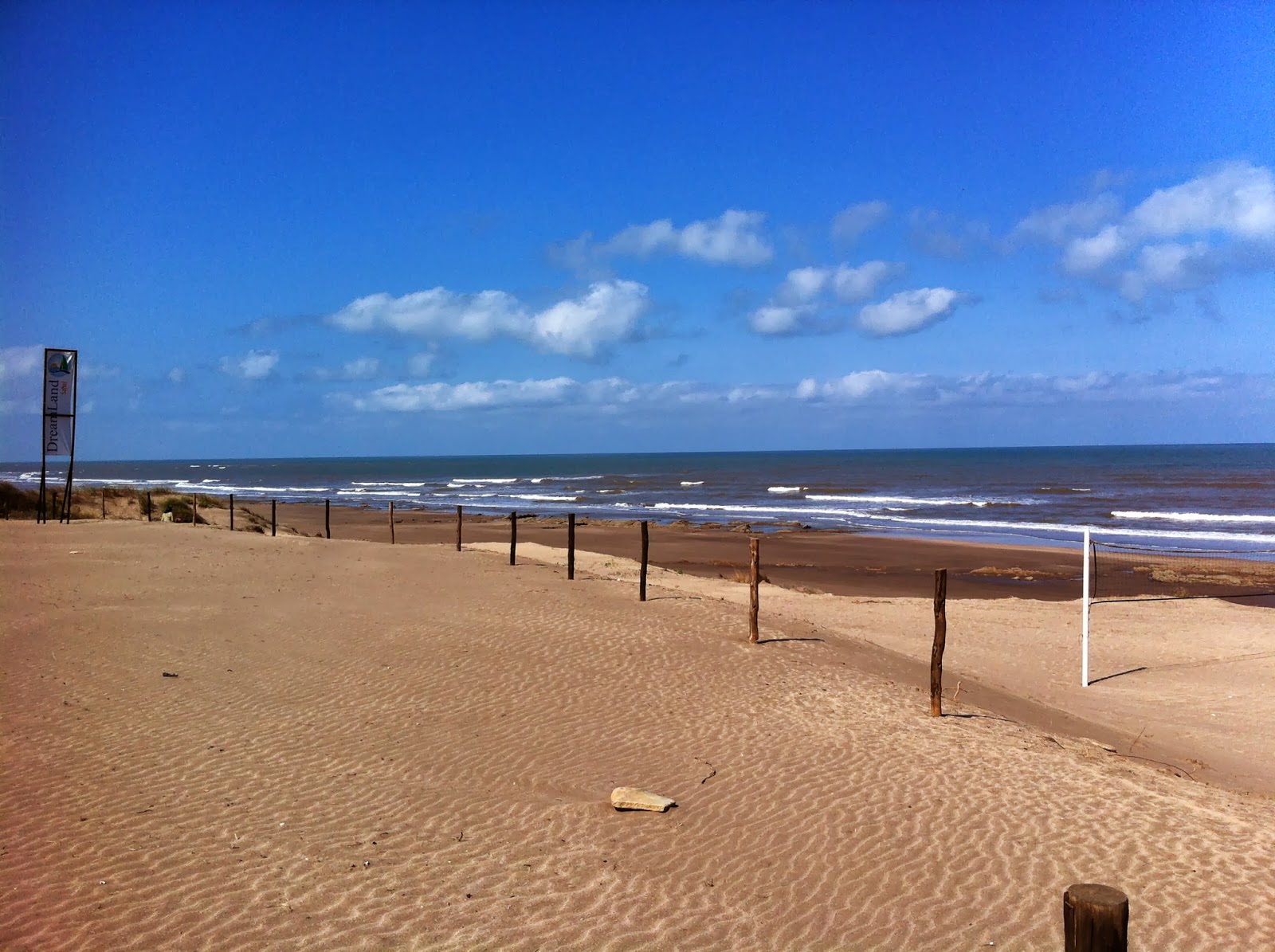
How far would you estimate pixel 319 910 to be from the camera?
5137mm

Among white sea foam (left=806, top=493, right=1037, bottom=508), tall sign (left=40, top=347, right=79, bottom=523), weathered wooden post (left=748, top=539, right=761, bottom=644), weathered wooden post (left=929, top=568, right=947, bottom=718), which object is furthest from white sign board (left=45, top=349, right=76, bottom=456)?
white sea foam (left=806, top=493, right=1037, bottom=508)

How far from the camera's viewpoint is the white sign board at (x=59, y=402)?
88.0 feet

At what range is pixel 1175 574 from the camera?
2536cm

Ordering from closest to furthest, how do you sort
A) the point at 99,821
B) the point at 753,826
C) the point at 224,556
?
the point at 99,821
the point at 753,826
the point at 224,556

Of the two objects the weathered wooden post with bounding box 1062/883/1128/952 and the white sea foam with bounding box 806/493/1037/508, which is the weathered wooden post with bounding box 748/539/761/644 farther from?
the white sea foam with bounding box 806/493/1037/508

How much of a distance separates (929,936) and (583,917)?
211cm

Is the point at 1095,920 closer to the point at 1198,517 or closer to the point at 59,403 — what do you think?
the point at 59,403

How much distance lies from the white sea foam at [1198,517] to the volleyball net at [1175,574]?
1060 cm

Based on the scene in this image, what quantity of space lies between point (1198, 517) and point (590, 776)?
140ft

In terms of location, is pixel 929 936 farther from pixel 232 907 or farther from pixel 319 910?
pixel 232 907

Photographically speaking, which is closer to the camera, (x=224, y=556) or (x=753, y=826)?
(x=753, y=826)

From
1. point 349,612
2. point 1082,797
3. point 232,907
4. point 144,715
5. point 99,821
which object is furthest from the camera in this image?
point 349,612

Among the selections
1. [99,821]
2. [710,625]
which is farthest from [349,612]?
[99,821]

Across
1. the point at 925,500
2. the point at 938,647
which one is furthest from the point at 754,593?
the point at 925,500
